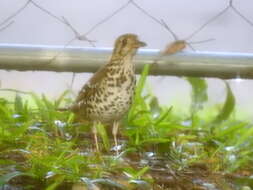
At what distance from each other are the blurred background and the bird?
37 centimetres

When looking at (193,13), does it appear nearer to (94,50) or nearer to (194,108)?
(194,108)

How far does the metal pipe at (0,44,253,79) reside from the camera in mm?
2842

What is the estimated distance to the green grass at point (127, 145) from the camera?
2457mm

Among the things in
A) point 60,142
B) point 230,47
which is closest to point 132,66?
point 60,142

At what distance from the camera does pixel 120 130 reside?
311 centimetres

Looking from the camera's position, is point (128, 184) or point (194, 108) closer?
point (128, 184)

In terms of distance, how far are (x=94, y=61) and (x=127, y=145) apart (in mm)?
310

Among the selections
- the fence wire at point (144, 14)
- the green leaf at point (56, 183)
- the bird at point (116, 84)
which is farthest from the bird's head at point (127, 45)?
the green leaf at point (56, 183)

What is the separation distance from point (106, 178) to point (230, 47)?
3.95ft

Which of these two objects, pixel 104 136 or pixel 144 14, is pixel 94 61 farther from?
pixel 144 14

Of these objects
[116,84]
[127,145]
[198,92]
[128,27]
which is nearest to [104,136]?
[127,145]

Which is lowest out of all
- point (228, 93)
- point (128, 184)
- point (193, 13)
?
point (128, 184)

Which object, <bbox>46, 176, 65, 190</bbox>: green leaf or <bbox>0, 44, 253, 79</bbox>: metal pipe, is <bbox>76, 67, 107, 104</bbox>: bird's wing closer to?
<bbox>0, 44, 253, 79</bbox>: metal pipe

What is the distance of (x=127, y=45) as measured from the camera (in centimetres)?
296
